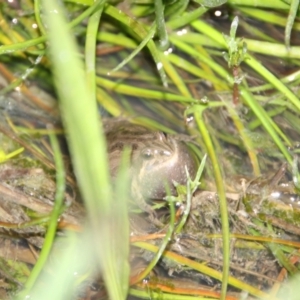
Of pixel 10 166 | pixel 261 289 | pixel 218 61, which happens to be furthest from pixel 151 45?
pixel 261 289

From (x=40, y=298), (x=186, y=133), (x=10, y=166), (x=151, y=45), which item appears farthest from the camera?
(x=186, y=133)

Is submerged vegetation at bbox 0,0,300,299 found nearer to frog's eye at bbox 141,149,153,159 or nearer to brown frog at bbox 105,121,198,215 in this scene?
brown frog at bbox 105,121,198,215

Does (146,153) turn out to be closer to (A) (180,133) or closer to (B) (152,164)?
(B) (152,164)

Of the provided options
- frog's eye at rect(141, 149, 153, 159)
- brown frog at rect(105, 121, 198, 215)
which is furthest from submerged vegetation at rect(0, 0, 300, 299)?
frog's eye at rect(141, 149, 153, 159)

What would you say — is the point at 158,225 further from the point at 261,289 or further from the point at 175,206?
the point at 261,289

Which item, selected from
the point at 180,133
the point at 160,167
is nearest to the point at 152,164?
the point at 160,167

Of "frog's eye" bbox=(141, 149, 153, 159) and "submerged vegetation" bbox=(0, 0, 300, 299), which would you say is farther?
"frog's eye" bbox=(141, 149, 153, 159)
